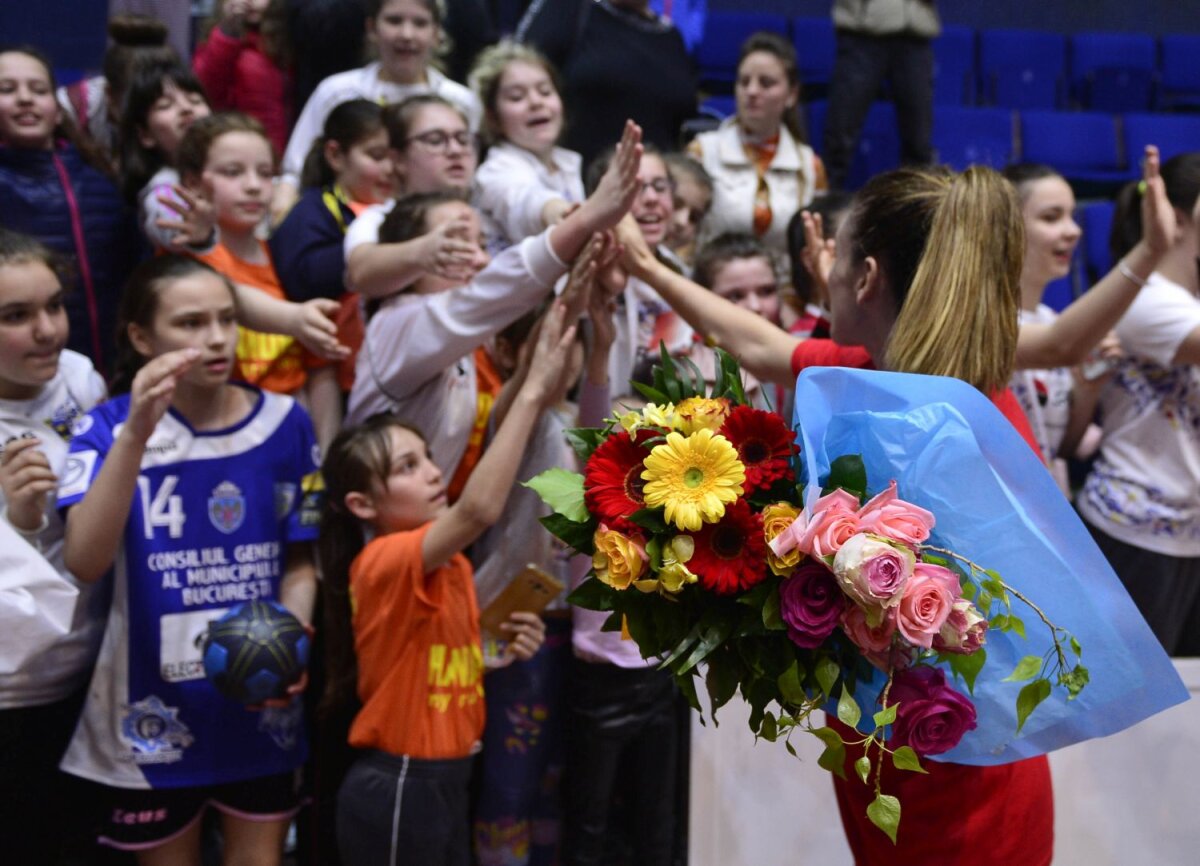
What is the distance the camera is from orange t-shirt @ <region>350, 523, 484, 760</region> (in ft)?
8.81

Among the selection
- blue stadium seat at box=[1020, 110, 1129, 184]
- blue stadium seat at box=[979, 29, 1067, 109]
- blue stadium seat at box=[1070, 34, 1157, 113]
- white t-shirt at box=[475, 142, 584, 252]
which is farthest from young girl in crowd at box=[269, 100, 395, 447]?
blue stadium seat at box=[1070, 34, 1157, 113]

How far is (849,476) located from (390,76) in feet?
9.92

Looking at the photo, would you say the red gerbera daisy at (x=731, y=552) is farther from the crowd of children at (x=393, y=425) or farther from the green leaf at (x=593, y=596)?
the crowd of children at (x=393, y=425)

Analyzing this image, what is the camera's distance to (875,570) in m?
1.47

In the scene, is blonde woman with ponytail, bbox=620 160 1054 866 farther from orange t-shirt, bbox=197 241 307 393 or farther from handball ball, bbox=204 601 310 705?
orange t-shirt, bbox=197 241 307 393

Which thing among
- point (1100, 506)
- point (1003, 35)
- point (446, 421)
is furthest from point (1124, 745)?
point (1003, 35)

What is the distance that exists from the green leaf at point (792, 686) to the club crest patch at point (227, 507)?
1.50 meters

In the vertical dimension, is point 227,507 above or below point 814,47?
below

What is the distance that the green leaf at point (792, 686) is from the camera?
161 cm

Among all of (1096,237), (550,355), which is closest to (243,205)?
(550,355)

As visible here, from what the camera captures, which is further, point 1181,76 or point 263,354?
point 1181,76

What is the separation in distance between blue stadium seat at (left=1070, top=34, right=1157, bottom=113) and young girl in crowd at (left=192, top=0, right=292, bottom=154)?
5481mm

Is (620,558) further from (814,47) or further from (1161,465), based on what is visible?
(814,47)

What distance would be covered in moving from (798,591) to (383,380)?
162cm
